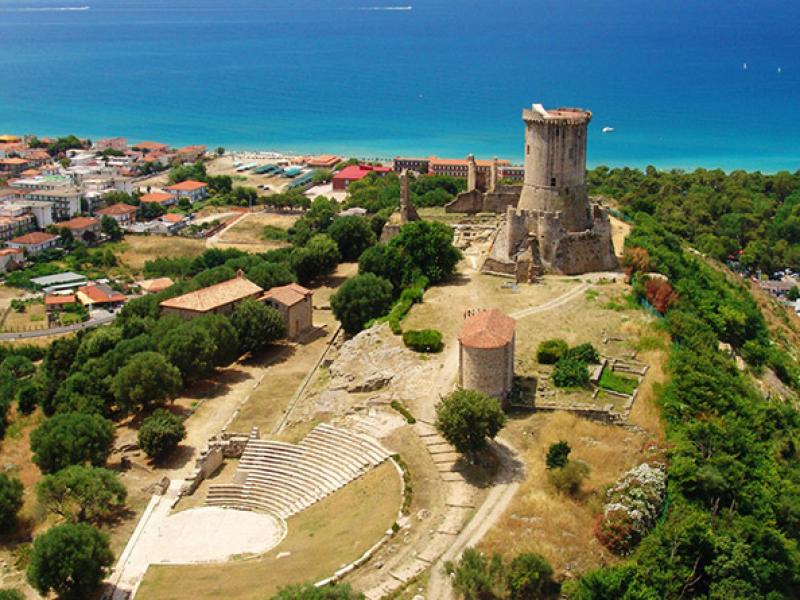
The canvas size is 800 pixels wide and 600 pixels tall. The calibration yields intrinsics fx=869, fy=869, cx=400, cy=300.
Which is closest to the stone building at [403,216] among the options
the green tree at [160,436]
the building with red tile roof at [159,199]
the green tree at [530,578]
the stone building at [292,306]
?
the stone building at [292,306]

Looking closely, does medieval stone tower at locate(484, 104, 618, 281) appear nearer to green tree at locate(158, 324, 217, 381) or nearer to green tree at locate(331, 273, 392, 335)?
green tree at locate(331, 273, 392, 335)

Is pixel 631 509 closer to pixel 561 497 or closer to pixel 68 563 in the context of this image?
pixel 561 497

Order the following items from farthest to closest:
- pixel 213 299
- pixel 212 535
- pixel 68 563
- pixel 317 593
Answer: pixel 213 299 → pixel 212 535 → pixel 68 563 → pixel 317 593

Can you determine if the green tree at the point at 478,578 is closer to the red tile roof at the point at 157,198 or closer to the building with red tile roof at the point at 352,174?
the building with red tile roof at the point at 352,174

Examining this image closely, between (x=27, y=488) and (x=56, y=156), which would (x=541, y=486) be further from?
(x=56, y=156)

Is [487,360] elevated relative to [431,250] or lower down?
elevated

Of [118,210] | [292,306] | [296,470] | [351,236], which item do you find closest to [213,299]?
[292,306]

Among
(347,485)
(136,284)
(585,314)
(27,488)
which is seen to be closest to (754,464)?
(585,314)
